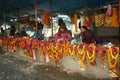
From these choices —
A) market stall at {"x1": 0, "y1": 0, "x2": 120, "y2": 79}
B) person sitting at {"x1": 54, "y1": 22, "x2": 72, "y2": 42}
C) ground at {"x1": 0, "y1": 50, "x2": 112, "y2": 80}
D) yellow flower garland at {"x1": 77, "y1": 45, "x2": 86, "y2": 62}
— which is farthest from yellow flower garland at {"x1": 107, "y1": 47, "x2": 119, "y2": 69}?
person sitting at {"x1": 54, "y1": 22, "x2": 72, "y2": 42}

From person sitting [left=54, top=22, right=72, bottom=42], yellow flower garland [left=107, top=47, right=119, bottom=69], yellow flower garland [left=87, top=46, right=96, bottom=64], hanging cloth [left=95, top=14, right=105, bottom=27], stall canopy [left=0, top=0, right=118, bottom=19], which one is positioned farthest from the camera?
stall canopy [left=0, top=0, right=118, bottom=19]

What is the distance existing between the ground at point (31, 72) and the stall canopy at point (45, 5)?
140 inches

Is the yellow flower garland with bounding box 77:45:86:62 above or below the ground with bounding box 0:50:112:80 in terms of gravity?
above

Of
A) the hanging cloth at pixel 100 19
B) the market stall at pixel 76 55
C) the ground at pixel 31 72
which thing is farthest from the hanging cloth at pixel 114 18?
the ground at pixel 31 72

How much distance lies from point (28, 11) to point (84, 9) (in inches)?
213

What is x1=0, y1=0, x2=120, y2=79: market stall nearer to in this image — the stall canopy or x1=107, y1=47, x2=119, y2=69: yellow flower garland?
x1=107, y1=47, x2=119, y2=69: yellow flower garland

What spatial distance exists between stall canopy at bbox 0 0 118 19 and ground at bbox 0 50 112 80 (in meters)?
3.56

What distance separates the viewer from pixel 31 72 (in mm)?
9695

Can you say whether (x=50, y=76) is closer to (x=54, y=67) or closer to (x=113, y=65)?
(x=54, y=67)

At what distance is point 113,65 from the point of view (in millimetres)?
7184

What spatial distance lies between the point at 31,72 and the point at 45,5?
6173 mm

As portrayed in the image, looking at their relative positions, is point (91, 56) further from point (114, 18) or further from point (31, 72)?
point (31, 72)

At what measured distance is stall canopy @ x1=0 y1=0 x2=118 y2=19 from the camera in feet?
40.5

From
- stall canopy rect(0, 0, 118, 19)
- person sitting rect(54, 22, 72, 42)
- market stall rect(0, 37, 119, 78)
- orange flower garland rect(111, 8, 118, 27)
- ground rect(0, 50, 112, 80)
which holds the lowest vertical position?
ground rect(0, 50, 112, 80)
